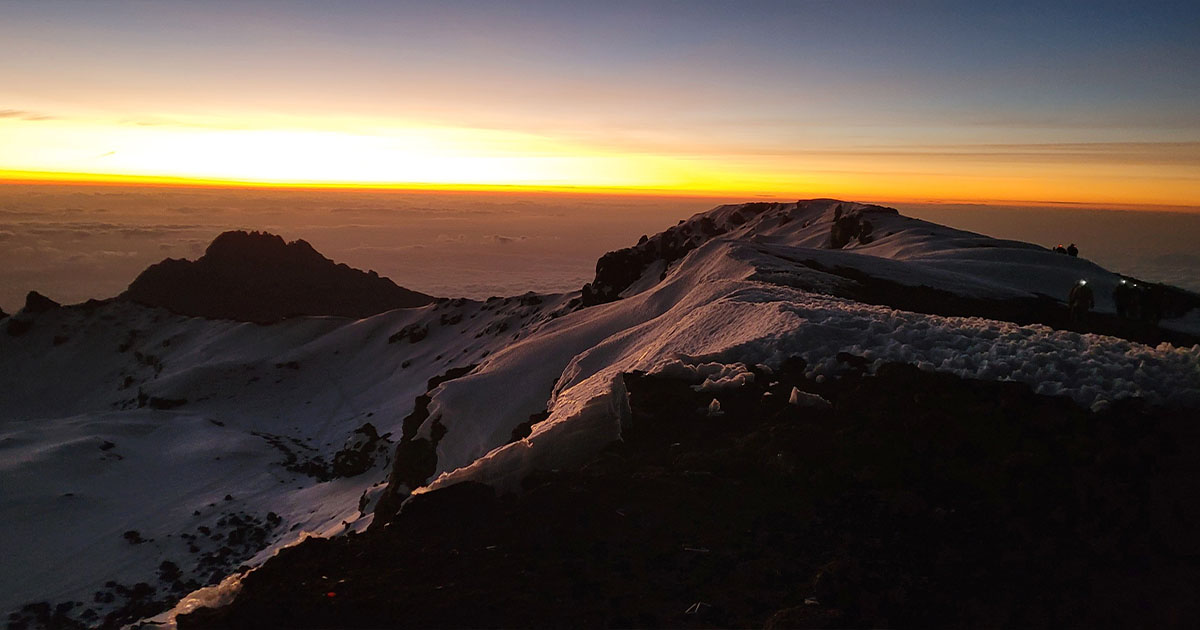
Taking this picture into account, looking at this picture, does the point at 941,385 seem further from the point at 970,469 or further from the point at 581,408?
the point at 581,408

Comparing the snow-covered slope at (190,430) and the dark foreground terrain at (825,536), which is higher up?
the dark foreground terrain at (825,536)

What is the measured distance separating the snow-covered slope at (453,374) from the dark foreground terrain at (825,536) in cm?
123

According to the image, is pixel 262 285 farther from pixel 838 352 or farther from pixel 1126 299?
pixel 838 352

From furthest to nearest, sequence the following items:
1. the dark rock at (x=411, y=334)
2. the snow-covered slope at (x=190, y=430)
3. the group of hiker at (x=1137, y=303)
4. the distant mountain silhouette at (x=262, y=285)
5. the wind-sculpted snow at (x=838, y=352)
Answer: the distant mountain silhouette at (x=262, y=285) → the dark rock at (x=411, y=334) → the snow-covered slope at (x=190, y=430) → the group of hiker at (x=1137, y=303) → the wind-sculpted snow at (x=838, y=352)

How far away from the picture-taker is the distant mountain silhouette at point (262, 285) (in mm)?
105625

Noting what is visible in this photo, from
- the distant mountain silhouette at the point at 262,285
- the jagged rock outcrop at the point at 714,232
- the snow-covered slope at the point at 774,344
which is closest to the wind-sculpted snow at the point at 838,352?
the snow-covered slope at the point at 774,344

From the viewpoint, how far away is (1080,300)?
22359 millimetres

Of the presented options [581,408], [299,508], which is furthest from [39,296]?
[581,408]

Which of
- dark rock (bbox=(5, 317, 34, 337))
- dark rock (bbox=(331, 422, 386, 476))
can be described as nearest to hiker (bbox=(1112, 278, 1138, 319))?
dark rock (bbox=(331, 422, 386, 476))

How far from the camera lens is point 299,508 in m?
36.5

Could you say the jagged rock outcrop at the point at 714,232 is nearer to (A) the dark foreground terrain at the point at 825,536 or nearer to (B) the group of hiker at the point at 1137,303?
(B) the group of hiker at the point at 1137,303

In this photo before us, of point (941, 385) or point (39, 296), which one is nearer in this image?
point (941, 385)

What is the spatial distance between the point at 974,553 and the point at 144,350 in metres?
99.1

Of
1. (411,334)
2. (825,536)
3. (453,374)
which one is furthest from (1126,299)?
(411,334)
